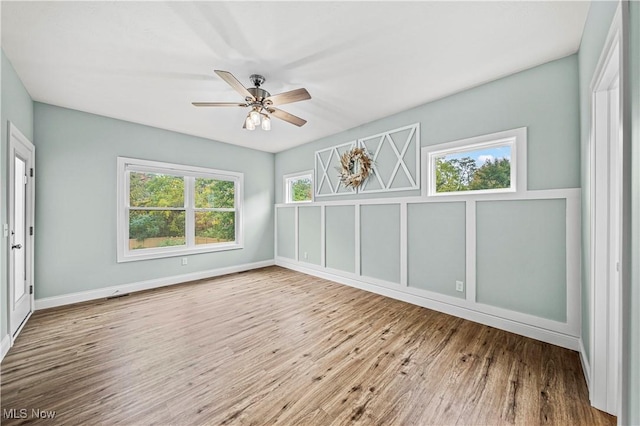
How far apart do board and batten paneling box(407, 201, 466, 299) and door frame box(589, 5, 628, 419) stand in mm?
1270

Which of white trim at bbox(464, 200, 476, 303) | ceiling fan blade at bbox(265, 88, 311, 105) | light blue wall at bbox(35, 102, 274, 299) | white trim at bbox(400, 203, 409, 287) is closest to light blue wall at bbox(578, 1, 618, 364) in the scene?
white trim at bbox(464, 200, 476, 303)

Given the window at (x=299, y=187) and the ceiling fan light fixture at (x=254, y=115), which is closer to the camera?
the ceiling fan light fixture at (x=254, y=115)

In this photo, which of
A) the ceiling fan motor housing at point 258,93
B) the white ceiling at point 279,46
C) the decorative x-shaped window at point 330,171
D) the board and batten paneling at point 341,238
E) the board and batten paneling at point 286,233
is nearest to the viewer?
the white ceiling at point 279,46

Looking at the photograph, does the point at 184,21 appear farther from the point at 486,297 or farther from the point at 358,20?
the point at 486,297

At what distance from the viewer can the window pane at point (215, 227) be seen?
4.75m

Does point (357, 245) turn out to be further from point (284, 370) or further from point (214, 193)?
point (214, 193)

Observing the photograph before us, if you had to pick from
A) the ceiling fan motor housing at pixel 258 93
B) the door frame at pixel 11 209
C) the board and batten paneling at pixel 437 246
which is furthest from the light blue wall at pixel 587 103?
the door frame at pixel 11 209

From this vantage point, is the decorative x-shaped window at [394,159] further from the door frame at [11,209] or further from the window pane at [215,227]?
the door frame at [11,209]

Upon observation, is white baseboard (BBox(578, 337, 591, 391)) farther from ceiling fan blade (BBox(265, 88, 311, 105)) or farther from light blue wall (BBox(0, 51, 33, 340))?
light blue wall (BBox(0, 51, 33, 340))

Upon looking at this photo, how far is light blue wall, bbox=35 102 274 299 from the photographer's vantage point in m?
3.26

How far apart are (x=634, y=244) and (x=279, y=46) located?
250cm

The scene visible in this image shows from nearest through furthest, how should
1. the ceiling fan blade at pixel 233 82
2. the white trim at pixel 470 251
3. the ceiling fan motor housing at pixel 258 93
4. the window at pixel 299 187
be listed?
the ceiling fan blade at pixel 233 82, the ceiling fan motor housing at pixel 258 93, the white trim at pixel 470 251, the window at pixel 299 187

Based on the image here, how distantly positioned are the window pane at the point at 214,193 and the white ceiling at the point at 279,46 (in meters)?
1.78

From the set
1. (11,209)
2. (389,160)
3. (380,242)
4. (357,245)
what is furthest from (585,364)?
(11,209)
